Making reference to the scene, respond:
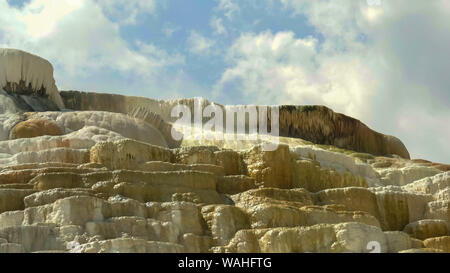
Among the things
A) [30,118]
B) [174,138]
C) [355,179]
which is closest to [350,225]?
[355,179]

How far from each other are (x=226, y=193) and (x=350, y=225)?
4.37 m

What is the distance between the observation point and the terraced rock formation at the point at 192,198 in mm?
21734

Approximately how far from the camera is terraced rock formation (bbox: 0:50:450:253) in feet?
71.3

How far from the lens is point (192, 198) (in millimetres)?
24328

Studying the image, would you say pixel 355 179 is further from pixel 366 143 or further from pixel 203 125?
pixel 366 143

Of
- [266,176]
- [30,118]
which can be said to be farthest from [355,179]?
[30,118]

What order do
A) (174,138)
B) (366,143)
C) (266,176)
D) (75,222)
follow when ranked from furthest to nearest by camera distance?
(366,143) < (174,138) < (266,176) < (75,222)

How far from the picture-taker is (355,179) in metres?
30.8

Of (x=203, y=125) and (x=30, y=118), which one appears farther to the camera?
(x=203, y=125)

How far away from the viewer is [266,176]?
2762cm

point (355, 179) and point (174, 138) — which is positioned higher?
point (174, 138)
